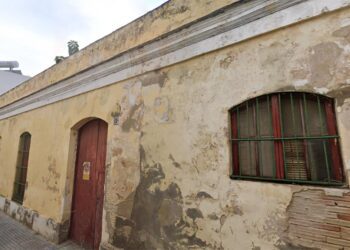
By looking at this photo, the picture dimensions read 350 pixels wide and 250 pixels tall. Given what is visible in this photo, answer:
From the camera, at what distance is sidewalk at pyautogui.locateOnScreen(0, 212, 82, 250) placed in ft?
13.9

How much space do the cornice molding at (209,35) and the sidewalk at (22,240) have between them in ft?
10.1

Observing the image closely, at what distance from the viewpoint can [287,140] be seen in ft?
7.04

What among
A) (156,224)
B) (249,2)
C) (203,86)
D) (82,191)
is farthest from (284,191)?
(82,191)

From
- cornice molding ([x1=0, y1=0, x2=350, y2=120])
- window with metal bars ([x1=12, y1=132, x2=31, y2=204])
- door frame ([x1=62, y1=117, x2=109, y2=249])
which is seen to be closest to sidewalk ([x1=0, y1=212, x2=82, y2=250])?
door frame ([x1=62, y1=117, x2=109, y2=249])

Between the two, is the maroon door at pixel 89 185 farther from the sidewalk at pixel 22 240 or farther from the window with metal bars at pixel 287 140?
the window with metal bars at pixel 287 140

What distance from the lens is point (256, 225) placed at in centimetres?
212

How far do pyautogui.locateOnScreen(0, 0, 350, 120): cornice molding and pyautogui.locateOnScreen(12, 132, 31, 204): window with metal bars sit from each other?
3.43 metres

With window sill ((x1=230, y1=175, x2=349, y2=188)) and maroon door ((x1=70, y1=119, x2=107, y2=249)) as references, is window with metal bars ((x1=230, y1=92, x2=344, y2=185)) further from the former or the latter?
maroon door ((x1=70, y1=119, x2=107, y2=249))

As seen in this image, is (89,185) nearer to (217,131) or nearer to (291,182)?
(217,131)

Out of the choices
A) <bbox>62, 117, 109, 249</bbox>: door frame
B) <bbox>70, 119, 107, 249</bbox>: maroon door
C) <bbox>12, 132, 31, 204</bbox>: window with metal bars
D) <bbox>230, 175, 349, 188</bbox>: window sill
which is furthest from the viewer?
<bbox>12, 132, 31, 204</bbox>: window with metal bars

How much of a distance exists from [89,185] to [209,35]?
3509mm

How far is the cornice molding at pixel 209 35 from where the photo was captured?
215cm

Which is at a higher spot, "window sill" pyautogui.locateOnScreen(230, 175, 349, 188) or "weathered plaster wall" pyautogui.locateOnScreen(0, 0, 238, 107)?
"weathered plaster wall" pyautogui.locateOnScreen(0, 0, 238, 107)

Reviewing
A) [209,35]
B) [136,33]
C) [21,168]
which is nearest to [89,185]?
[136,33]
